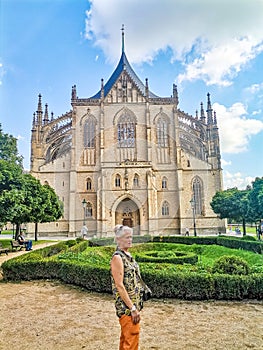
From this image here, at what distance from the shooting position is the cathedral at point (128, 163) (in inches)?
1334

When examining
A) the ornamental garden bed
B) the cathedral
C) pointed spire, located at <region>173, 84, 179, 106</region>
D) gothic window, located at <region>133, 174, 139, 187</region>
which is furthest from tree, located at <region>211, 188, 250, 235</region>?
the ornamental garden bed

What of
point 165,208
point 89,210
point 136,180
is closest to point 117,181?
point 136,180

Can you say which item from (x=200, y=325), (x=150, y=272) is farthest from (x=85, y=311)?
(x=200, y=325)

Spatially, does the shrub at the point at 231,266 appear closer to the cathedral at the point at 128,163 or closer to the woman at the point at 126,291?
the woman at the point at 126,291

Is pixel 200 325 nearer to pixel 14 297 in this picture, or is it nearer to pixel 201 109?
pixel 14 297

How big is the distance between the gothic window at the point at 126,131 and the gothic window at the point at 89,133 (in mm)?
3551

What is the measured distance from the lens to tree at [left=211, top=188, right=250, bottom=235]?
2703 centimetres

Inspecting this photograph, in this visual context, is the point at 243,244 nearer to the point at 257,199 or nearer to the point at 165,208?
the point at 257,199

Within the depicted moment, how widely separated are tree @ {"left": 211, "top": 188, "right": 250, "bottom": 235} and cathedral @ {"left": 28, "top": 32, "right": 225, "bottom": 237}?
4.19 meters

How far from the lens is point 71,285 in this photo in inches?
351

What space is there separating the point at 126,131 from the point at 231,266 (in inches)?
1219

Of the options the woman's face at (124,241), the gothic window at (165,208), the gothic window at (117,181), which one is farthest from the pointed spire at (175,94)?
the woman's face at (124,241)

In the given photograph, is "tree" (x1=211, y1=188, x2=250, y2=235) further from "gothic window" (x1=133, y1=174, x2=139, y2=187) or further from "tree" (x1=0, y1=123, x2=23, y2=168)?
"tree" (x1=0, y1=123, x2=23, y2=168)

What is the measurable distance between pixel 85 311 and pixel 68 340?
1.59 meters
